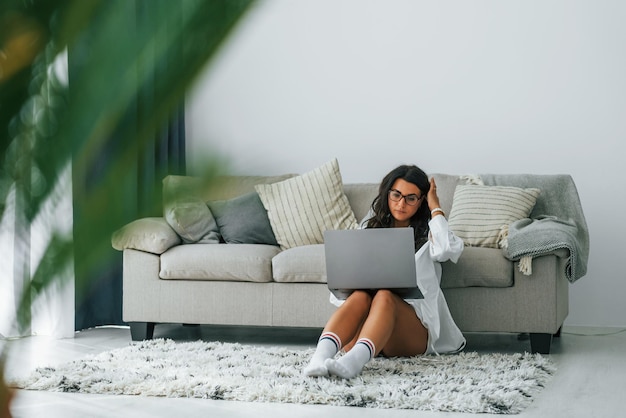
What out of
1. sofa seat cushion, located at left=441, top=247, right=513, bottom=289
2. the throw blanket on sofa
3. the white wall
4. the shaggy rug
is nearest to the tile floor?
the shaggy rug

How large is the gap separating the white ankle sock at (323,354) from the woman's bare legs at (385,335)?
0.04m

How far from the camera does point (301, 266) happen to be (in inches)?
154

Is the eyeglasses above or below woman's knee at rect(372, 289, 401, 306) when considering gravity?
above

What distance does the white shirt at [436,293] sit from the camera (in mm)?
3430

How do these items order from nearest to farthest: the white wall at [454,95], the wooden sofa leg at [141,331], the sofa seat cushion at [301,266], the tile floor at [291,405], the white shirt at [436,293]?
the tile floor at [291,405] → the white shirt at [436,293] → the sofa seat cushion at [301,266] → the wooden sofa leg at [141,331] → the white wall at [454,95]

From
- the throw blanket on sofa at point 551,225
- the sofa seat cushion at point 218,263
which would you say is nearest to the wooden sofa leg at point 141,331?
the sofa seat cushion at point 218,263

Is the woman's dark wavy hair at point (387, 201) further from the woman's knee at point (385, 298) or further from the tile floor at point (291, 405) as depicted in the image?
the tile floor at point (291, 405)

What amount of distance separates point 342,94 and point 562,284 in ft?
6.21

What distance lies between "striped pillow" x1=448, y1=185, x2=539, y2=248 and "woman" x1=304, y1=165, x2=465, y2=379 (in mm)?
416

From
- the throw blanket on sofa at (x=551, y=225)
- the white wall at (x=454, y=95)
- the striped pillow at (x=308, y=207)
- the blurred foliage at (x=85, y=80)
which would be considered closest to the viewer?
the blurred foliage at (x=85, y=80)

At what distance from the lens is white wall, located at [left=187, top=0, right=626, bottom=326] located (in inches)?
185

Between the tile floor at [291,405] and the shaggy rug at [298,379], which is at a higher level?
the shaggy rug at [298,379]

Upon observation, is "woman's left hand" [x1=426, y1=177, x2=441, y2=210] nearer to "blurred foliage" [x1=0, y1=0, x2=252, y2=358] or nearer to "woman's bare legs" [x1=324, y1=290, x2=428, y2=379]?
"woman's bare legs" [x1=324, y1=290, x2=428, y2=379]

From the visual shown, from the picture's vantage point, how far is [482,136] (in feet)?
16.0
